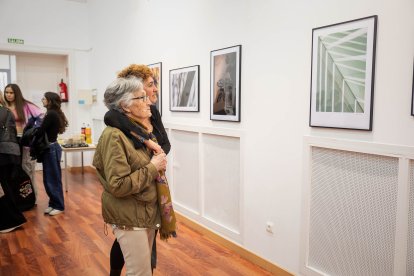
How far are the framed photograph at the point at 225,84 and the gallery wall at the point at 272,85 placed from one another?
7 centimetres

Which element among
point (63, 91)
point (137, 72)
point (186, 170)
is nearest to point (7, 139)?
point (186, 170)

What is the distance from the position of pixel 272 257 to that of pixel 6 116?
2923 mm

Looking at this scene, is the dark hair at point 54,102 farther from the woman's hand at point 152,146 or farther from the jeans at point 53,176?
the woman's hand at point 152,146

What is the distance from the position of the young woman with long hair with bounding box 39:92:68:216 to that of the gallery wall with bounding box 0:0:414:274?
1285 millimetres

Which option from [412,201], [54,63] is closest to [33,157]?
[54,63]

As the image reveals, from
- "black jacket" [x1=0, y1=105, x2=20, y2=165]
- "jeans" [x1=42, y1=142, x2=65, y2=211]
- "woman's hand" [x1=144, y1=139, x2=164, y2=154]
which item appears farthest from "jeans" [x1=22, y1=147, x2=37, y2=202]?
"woman's hand" [x1=144, y1=139, x2=164, y2=154]

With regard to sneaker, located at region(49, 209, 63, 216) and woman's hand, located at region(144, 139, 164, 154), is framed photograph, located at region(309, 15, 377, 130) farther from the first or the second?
sneaker, located at region(49, 209, 63, 216)

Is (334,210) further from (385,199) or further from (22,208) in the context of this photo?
(22,208)

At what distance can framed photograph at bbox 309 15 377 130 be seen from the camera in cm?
205

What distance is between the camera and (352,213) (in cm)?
223

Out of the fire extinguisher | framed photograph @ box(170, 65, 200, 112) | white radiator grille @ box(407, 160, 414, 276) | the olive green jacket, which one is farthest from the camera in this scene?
the fire extinguisher

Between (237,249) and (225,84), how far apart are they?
60.9 inches

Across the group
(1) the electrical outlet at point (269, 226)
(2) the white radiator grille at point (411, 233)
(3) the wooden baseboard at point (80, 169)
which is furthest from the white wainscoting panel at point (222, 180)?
(3) the wooden baseboard at point (80, 169)

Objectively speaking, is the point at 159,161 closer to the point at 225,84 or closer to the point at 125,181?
the point at 125,181
